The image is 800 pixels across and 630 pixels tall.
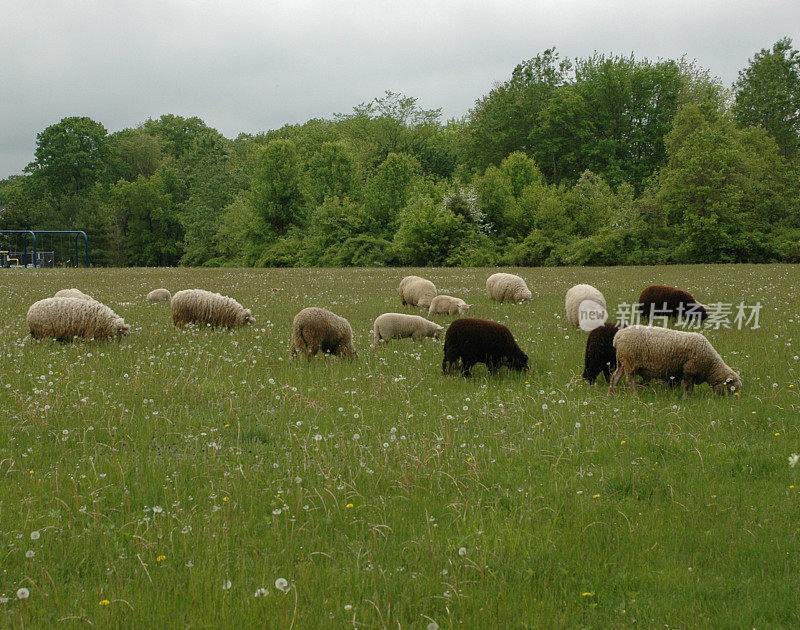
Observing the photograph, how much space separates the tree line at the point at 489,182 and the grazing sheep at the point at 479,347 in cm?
4061

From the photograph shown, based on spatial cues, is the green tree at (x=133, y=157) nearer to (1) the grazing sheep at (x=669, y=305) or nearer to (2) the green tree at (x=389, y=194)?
(2) the green tree at (x=389, y=194)

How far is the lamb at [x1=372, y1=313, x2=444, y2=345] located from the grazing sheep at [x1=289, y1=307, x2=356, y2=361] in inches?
76.9

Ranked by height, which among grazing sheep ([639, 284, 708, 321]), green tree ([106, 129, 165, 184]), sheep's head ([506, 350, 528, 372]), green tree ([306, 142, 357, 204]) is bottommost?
sheep's head ([506, 350, 528, 372])

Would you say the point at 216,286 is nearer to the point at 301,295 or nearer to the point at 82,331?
the point at 301,295

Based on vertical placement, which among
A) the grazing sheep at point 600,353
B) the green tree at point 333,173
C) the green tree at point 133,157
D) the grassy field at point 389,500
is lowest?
the grassy field at point 389,500

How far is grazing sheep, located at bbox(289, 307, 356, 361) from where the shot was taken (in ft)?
34.7

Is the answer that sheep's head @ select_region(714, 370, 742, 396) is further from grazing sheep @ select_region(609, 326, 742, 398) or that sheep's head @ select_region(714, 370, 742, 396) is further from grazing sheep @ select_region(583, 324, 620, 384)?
grazing sheep @ select_region(583, 324, 620, 384)

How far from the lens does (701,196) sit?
51469mm

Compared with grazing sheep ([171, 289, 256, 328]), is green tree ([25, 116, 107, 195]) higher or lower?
higher

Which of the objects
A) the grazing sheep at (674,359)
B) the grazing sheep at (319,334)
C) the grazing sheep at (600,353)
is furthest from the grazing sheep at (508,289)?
the grazing sheep at (674,359)

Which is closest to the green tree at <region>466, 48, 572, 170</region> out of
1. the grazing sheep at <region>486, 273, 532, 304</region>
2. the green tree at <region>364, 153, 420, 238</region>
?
the green tree at <region>364, 153, 420, 238</region>

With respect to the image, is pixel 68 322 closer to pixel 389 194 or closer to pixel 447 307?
pixel 447 307

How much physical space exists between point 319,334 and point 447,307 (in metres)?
7.10

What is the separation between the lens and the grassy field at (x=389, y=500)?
3.73 meters
